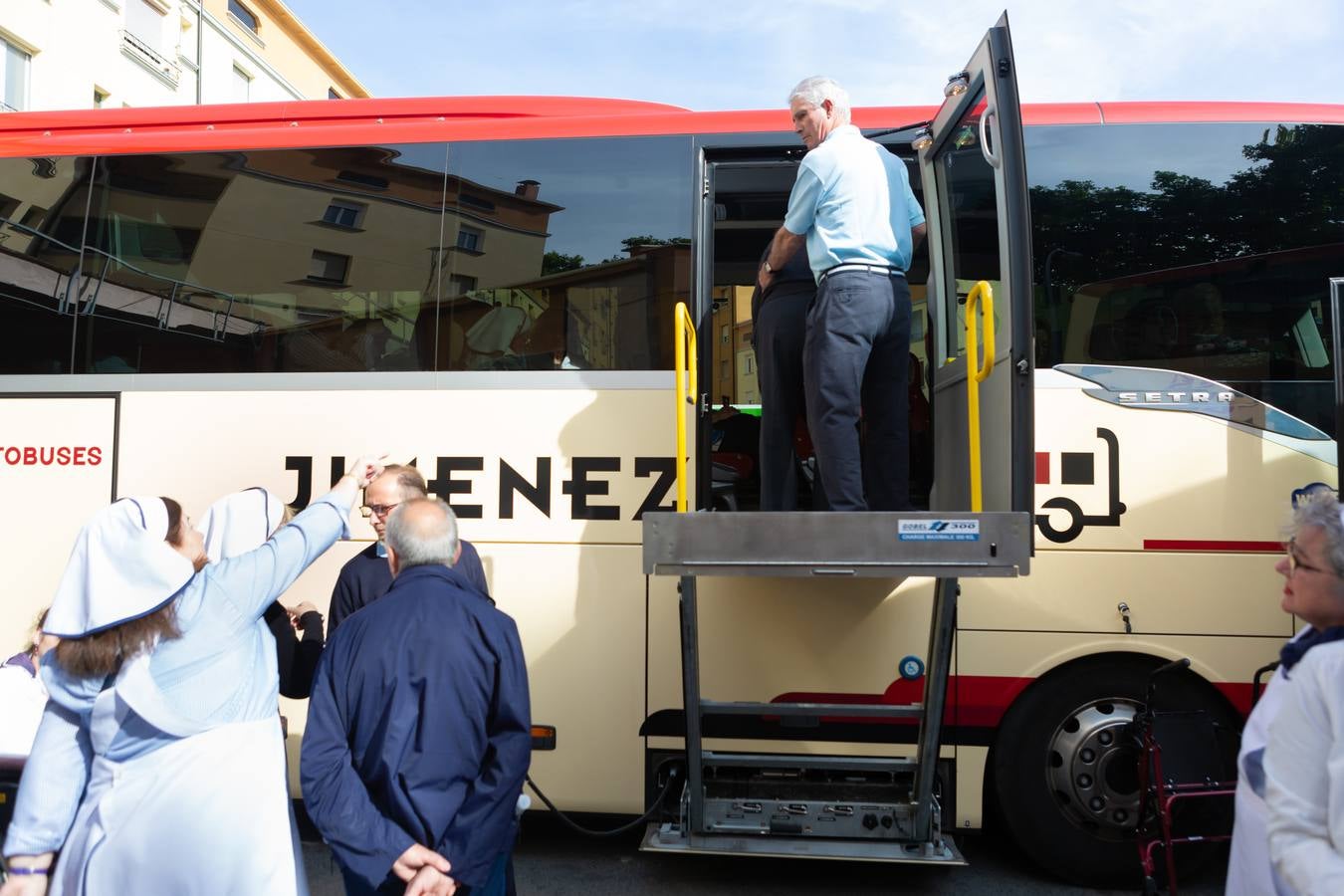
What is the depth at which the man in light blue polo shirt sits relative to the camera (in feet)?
12.0

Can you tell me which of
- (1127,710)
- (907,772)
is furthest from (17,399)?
(1127,710)

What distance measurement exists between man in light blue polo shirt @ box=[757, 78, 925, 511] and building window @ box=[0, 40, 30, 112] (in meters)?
21.4

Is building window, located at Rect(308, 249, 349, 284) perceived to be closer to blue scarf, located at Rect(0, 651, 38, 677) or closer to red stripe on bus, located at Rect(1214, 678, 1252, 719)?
blue scarf, located at Rect(0, 651, 38, 677)

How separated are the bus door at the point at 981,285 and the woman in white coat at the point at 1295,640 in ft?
3.33

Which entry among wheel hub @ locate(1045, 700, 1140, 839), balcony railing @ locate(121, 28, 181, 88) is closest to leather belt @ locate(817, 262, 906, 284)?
wheel hub @ locate(1045, 700, 1140, 839)

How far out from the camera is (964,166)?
437 centimetres

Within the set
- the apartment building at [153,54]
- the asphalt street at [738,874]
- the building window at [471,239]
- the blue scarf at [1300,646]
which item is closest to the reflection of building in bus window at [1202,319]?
the blue scarf at [1300,646]

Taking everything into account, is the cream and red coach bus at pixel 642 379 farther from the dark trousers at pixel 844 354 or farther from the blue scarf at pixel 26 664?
the blue scarf at pixel 26 664

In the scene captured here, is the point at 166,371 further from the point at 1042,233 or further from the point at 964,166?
the point at 1042,233

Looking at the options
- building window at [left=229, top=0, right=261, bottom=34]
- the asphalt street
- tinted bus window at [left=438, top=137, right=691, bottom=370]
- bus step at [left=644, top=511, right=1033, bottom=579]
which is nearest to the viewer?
bus step at [left=644, top=511, right=1033, bottom=579]

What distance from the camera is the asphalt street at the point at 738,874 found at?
4.47 metres

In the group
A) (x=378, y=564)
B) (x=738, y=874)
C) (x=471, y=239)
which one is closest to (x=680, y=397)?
(x=378, y=564)

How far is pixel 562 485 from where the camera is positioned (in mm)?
4539

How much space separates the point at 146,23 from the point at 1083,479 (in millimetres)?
26918
